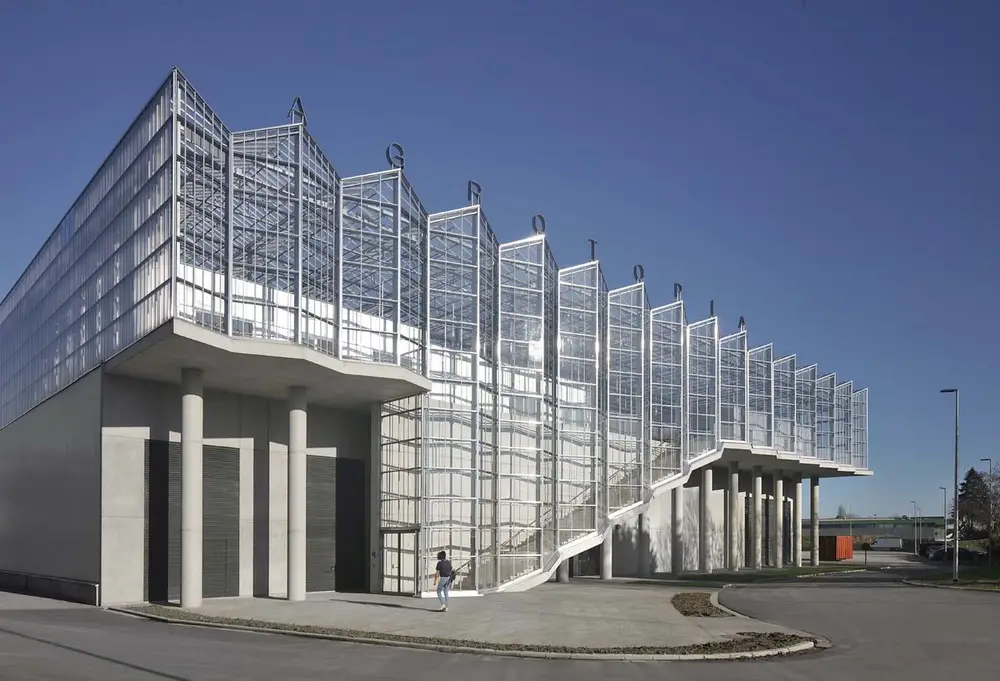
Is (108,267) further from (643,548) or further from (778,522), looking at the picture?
(778,522)

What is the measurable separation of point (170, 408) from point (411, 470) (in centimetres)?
921

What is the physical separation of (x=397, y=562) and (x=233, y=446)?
8076 mm

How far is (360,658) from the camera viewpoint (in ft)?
66.7

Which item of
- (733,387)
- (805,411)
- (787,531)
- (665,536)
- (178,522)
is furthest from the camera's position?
(787,531)

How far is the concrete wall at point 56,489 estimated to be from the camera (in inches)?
1320

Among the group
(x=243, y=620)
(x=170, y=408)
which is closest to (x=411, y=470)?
(x=170, y=408)

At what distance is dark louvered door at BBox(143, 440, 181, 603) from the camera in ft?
110

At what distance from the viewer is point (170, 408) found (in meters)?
35.1

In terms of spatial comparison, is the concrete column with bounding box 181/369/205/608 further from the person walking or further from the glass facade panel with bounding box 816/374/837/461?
the glass facade panel with bounding box 816/374/837/461

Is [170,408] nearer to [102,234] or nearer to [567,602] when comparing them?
[102,234]

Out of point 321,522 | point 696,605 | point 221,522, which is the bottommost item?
point 696,605

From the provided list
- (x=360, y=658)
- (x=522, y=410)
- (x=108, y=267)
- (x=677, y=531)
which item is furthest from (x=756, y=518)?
(x=360, y=658)

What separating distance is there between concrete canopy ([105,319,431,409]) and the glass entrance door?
17.9ft

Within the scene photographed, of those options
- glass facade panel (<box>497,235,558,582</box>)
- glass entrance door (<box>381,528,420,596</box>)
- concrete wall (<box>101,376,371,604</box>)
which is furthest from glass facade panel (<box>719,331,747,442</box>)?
concrete wall (<box>101,376,371,604</box>)
